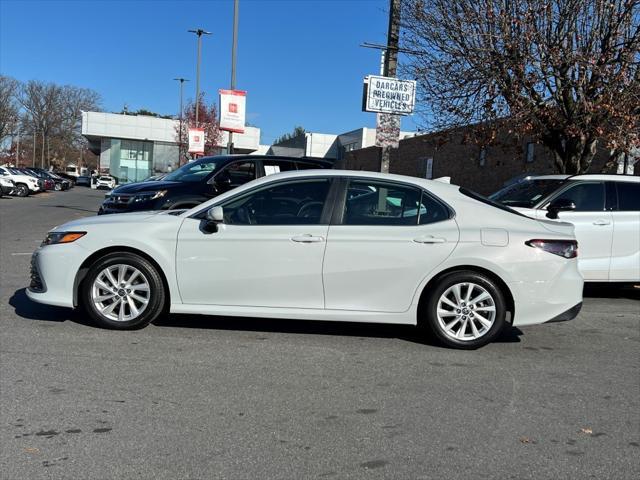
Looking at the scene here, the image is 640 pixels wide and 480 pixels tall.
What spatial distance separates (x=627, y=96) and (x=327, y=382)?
8.95 metres

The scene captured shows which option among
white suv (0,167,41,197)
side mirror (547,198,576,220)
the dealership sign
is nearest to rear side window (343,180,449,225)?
side mirror (547,198,576,220)

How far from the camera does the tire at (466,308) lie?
561 cm

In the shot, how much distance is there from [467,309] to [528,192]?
4.31 metres

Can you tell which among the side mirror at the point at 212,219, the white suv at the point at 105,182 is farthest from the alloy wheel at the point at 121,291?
the white suv at the point at 105,182

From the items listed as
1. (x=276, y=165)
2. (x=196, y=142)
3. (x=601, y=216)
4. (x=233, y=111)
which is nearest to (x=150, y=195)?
(x=276, y=165)

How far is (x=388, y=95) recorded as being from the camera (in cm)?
999

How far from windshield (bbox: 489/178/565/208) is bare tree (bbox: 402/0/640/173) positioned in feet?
7.52

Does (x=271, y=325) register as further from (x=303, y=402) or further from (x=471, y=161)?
(x=471, y=161)

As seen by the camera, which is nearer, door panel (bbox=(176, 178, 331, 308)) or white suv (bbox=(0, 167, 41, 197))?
door panel (bbox=(176, 178, 331, 308))

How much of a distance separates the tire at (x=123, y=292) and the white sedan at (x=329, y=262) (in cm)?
1

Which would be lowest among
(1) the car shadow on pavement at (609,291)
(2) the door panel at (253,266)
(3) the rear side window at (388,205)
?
(1) the car shadow on pavement at (609,291)

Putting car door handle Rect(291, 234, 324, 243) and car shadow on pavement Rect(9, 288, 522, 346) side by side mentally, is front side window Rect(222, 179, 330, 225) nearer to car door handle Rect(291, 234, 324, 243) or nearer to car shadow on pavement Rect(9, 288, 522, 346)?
car door handle Rect(291, 234, 324, 243)

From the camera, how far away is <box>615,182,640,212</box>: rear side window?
8.58m

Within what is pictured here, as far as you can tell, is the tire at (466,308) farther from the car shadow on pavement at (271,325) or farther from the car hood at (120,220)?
the car hood at (120,220)
